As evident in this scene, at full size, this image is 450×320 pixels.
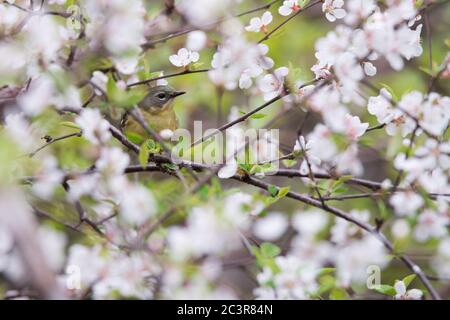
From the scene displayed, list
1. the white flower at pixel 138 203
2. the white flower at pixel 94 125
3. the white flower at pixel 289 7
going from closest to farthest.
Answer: the white flower at pixel 138 203
the white flower at pixel 94 125
the white flower at pixel 289 7

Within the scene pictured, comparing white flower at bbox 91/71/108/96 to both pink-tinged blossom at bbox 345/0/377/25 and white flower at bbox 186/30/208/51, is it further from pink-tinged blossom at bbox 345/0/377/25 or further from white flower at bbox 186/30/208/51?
pink-tinged blossom at bbox 345/0/377/25

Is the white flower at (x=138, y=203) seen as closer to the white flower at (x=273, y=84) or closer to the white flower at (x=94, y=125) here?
the white flower at (x=94, y=125)

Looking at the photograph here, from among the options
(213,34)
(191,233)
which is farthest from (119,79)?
(191,233)

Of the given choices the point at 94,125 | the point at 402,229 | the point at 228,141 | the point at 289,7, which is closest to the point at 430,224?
the point at 402,229

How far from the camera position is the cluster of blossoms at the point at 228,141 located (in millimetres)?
2275

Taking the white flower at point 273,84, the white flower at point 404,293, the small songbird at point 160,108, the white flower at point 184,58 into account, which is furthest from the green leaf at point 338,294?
the small songbird at point 160,108

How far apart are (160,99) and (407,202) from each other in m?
1.88

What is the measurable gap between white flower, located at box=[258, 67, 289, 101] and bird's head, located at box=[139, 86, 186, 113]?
1.29m

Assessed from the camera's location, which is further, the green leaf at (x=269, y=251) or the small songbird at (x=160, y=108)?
the small songbird at (x=160, y=108)

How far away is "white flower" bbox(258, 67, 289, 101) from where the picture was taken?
2805 mm

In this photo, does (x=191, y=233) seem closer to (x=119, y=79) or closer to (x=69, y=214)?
(x=119, y=79)

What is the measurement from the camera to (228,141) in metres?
3.01

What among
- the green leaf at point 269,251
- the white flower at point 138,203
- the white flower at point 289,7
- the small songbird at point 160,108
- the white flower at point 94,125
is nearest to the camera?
the white flower at point 138,203

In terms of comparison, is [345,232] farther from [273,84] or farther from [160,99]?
[160,99]
